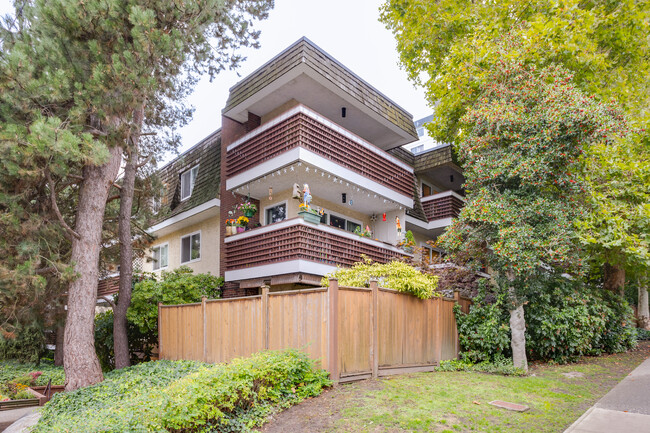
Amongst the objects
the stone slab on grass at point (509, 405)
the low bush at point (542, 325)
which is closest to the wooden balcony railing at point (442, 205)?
the low bush at point (542, 325)

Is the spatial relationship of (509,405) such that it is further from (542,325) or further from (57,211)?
(57,211)

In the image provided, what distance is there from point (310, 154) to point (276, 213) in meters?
3.21

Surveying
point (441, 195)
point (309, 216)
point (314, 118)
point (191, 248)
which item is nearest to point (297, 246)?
point (309, 216)

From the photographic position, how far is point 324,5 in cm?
1045

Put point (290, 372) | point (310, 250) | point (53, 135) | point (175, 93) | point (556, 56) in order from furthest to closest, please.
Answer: point (175, 93) < point (556, 56) < point (310, 250) < point (53, 135) < point (290, 372)

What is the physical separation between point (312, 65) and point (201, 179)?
703 centimetres

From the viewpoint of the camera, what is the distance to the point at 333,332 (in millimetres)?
7801

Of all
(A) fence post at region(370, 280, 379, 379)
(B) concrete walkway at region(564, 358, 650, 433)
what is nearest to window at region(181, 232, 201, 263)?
(A) fence post at region(370, 280, 379, 379)

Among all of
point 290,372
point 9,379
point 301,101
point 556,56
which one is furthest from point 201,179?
point 556,56

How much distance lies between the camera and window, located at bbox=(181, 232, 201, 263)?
17547 mm

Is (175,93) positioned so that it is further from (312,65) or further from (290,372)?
(290,372)

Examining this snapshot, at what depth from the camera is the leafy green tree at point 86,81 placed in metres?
8.64

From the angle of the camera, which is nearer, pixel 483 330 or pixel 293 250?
pixel 483 330

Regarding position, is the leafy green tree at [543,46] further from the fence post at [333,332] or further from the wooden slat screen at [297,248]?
the fence post at [333,332]
